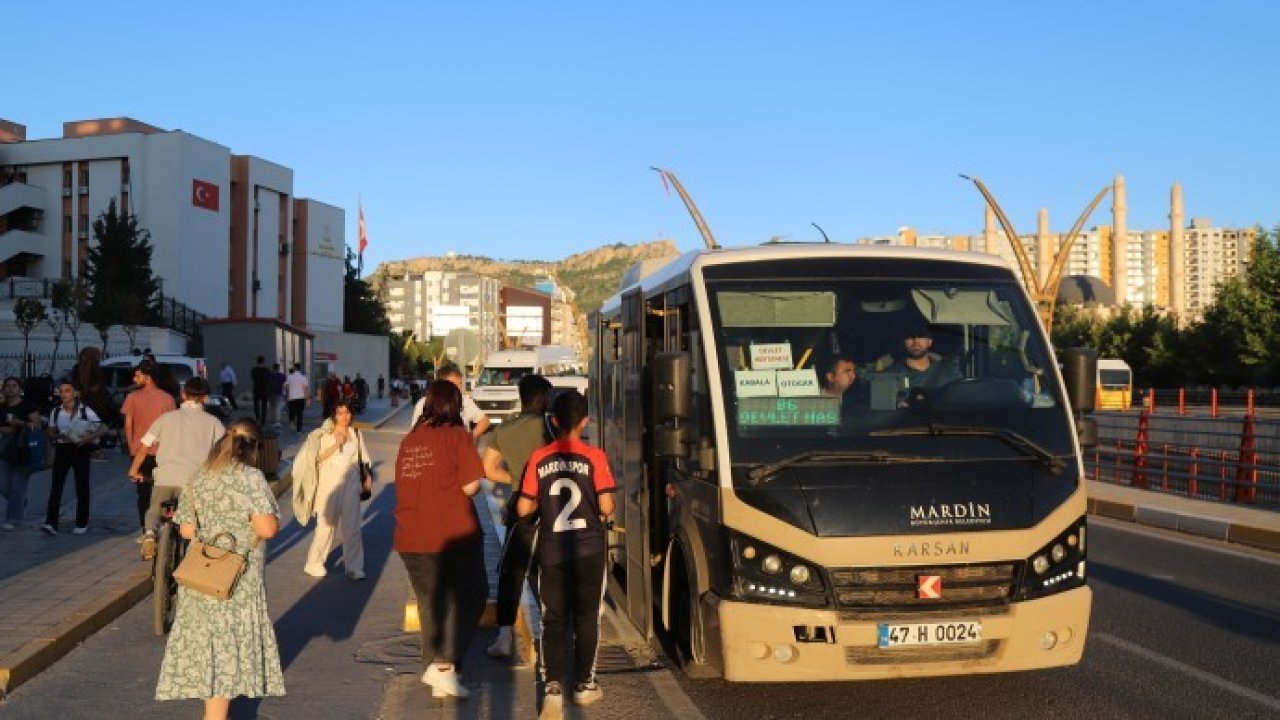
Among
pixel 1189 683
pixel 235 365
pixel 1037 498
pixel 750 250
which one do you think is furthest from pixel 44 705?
pixel 235 365

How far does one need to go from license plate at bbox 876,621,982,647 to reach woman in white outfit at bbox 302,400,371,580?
605 cm

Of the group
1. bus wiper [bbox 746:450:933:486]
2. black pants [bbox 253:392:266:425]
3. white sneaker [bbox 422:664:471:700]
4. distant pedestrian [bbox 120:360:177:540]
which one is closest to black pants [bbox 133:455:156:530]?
distant pedestrian [bbox 120:360:177:540]

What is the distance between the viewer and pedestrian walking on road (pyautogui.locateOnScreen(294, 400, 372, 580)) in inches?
444

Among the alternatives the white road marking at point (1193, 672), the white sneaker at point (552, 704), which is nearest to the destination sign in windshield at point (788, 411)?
the white sneaker at point (552, 704)

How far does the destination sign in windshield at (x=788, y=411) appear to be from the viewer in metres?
6.82

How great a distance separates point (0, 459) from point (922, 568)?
10.1m

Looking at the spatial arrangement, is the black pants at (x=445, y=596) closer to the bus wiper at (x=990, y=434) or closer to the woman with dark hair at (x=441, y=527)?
the woman with dark hair at (x=441, y=527)

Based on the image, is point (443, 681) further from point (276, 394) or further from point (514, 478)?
point (276, 394)

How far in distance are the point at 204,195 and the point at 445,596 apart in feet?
269

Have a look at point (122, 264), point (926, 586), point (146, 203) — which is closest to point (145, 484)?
point (926, 586)

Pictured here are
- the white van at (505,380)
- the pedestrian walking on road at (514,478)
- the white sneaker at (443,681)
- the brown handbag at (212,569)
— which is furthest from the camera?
the white van at (505,380)

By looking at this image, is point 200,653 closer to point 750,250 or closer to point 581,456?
point 581,456

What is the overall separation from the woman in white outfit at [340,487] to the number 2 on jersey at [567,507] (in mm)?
4813

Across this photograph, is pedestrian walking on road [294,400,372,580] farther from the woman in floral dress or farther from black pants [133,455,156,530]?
the woman in floral dress
